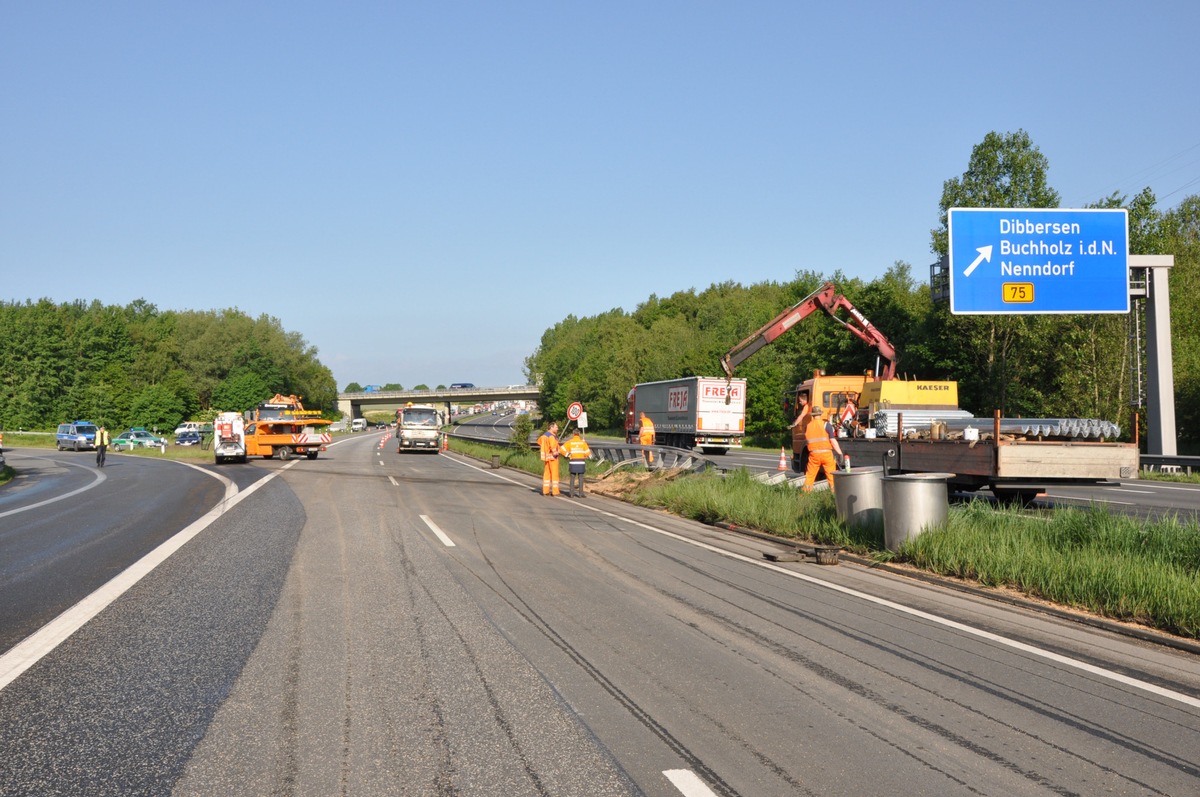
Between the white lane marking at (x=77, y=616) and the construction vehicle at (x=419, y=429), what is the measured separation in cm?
4002

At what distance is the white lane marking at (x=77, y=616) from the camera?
6.27 metres

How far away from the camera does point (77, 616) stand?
770 centimetres

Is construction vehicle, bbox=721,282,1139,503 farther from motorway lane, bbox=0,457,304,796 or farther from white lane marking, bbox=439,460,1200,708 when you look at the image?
motorway lane, bbox=0,457,304,796

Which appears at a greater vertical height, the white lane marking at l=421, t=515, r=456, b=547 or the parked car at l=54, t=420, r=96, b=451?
the parked car at l=54, t=420, r=96, b=451

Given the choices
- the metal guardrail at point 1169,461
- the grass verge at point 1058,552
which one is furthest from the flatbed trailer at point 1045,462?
the metal guardrail at point 1169,461

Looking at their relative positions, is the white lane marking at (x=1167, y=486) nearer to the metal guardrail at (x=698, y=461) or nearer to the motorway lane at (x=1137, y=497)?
the motorway lane at (x=1137, y=497)

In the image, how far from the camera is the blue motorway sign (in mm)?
25281

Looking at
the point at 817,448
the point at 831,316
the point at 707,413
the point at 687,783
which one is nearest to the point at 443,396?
the point at 707,413

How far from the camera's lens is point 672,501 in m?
19.5

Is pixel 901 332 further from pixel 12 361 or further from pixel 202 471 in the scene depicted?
pixel 12 361

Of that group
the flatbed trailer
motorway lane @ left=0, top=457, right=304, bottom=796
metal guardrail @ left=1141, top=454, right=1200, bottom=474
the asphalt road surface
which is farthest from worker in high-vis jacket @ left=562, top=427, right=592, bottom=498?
metal guardrail @ left=1141, top=454, right=1200, bottom=474

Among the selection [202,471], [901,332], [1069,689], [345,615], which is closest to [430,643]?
[345,615]

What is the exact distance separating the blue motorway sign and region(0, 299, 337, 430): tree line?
89.6 meters

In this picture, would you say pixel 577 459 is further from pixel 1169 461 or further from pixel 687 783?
pixel 687 783
